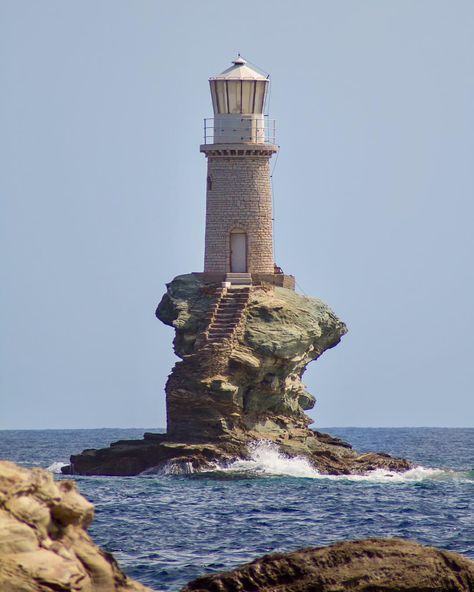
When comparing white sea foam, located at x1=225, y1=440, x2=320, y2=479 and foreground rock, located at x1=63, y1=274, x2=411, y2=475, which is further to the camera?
foreground rock, located at x1=63, y1=274, x2=411, y2=475

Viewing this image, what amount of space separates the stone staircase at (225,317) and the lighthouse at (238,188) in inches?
78.4

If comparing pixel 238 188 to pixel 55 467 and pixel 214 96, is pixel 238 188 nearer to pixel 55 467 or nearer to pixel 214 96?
pixel 214 96

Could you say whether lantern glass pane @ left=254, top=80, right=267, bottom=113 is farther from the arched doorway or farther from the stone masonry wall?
the arched doorway

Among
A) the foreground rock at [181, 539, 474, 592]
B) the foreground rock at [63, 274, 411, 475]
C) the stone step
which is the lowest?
the foreground rock at [181, 539, 474, 592]

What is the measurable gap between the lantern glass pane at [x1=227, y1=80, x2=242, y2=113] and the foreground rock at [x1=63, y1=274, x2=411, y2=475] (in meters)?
7.85

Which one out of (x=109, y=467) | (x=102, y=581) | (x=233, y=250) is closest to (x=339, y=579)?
(x=102, y=581)

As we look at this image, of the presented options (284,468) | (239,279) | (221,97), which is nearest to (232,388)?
(284,468)

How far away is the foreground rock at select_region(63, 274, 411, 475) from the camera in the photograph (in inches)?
2271

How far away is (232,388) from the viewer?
5750 cm

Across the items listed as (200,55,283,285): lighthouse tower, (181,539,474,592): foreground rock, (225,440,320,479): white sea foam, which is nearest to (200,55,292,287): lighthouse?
(200,55,283,285): lighthouse tower

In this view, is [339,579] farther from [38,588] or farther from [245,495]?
[245,495]

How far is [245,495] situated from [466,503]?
703 cm

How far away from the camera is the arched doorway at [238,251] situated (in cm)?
6425

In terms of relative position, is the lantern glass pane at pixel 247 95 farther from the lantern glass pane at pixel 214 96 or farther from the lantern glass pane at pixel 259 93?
the lantern glass pane at pixel 214 96
